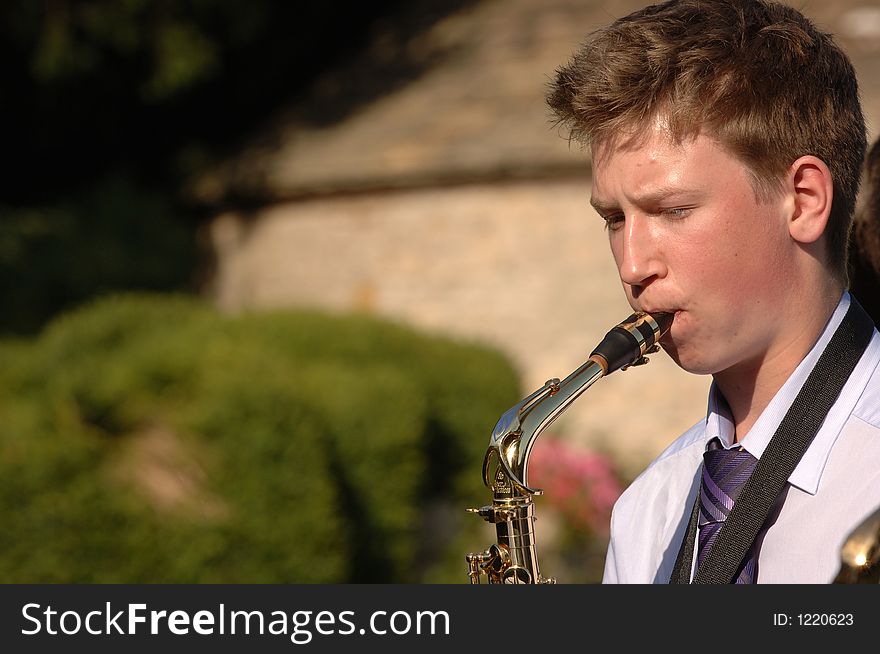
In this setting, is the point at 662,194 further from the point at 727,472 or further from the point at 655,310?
the point at 727,472

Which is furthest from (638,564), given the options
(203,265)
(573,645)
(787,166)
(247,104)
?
(247,104)

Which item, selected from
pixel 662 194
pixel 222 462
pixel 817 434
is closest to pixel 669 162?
pixel 662 194

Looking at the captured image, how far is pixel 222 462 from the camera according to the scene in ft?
19.5

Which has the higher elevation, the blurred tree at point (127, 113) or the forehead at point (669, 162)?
the blurred tree at point (127, 113)

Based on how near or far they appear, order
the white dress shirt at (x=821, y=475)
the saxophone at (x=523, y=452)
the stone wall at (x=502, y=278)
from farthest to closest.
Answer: the stone wall at (x=502, y=278) → the saxophone at (x=523, y=452) → the white dress shirt at (x=821, y=475)

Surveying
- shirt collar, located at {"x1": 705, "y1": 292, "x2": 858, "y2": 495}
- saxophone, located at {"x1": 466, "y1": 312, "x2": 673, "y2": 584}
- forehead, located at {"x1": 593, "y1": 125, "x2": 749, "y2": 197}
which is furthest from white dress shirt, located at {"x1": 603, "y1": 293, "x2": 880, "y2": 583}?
forehead, located at {"x1": 593, "y1": 125, "x2": 749, "y2": 197}

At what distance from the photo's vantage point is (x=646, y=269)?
192 centimetres

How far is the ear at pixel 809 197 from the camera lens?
1857 mm

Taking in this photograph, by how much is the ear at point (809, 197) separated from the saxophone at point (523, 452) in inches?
11.9

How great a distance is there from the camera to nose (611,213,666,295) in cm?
190

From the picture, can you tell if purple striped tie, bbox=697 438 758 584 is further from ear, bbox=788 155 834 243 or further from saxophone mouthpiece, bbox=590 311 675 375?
ear, bbox=788 155 834 243

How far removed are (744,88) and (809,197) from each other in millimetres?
211

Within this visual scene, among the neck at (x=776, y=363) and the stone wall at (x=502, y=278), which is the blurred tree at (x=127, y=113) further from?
the neck at (x=776, y=363)

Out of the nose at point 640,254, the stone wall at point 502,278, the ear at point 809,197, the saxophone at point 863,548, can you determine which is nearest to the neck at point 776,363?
the ear at point 809,197
